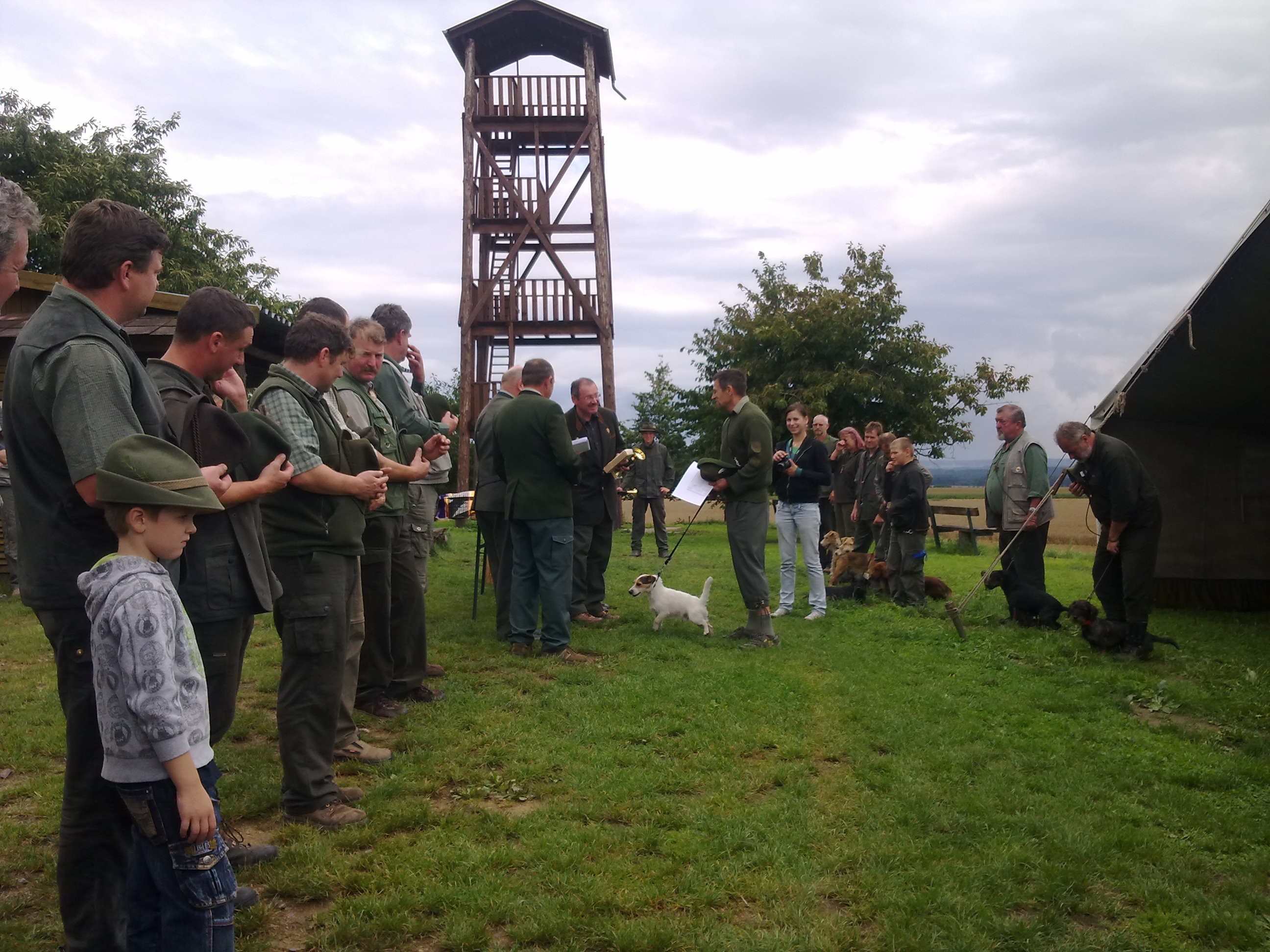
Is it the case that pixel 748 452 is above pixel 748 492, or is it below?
above

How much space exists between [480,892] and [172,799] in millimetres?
1358

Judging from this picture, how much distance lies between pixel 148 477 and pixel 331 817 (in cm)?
213

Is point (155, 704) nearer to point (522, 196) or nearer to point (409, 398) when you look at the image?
point (409, 398)

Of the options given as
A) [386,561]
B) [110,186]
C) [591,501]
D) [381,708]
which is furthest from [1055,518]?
[110,186]

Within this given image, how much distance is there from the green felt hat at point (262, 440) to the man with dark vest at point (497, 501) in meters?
3.96

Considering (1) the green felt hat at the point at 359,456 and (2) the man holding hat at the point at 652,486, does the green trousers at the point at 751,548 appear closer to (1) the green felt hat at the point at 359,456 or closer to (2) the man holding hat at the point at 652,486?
(1) the green felt hat at the point at 359,456

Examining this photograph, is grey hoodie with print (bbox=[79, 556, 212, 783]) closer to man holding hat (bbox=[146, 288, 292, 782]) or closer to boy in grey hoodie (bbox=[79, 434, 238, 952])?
boy in grey hoodie (bbox=[79, 434, 238, 952])

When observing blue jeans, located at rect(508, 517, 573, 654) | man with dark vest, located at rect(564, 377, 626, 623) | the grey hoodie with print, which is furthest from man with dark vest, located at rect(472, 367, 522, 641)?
the grey hoodie with print

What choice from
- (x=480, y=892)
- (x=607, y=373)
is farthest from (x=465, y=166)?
(x=480, y=892)

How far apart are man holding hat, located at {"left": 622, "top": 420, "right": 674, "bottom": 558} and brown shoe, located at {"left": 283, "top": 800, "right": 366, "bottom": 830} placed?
1165 centimetres

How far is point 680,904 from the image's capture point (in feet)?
11.1

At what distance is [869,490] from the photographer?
11812mm

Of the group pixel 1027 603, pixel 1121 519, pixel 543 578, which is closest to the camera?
pixel 543 578

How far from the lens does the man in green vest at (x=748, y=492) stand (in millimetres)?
7871
